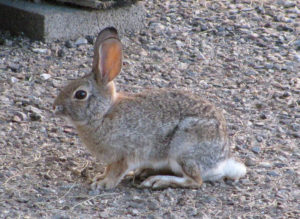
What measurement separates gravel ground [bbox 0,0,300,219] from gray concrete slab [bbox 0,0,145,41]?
0.13 metres

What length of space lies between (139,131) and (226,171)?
84 cm

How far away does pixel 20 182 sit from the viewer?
17.9ft

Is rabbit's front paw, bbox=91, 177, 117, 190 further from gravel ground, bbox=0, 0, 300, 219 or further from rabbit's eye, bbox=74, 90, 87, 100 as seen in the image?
rabbit's eye, bbox=74, 90, 87, 100

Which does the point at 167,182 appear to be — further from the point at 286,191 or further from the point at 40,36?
the point at 40,36

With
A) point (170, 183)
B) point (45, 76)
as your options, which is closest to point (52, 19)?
point (45, 76)

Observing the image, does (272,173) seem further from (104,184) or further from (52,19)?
(52,19)

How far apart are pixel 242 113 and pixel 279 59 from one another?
1.67 m

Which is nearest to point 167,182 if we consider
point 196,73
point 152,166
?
point 152,166

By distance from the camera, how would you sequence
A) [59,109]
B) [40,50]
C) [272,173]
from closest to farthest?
[59,109] < [272,173] < [40,50]

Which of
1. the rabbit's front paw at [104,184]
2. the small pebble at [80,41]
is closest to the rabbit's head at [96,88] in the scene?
the rabbit's front paw at [104,184]

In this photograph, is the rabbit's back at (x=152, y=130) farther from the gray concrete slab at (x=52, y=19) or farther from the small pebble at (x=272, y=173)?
the gray concrete slab at (x=52, y=19)

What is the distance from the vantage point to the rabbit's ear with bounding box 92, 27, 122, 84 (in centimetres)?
549

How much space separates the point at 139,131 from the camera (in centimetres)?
548

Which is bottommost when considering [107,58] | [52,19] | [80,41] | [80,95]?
[80,41]
